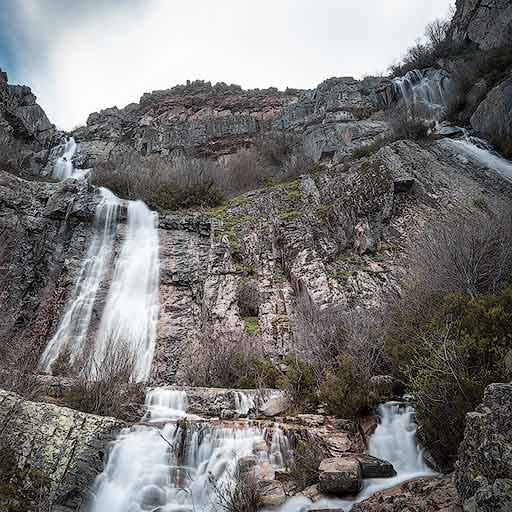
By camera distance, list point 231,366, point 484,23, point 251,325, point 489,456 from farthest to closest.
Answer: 1. point 484,23
2. point 251,325
3. point 231,366
4. point 489,456

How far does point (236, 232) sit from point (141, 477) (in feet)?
43.6

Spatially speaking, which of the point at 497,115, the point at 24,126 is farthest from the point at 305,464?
the point at 24,126

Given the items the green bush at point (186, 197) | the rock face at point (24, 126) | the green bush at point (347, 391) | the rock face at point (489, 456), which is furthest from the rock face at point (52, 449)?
the rock face at point (24, 126)

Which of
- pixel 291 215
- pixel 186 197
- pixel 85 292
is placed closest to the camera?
pixel 85 292

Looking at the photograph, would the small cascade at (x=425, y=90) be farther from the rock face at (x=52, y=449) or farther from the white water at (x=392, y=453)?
the rock face at (x=52, y=449)

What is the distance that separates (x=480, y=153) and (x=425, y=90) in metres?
12.8

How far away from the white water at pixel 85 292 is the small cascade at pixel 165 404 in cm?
395

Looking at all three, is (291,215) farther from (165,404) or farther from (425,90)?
(425,90)

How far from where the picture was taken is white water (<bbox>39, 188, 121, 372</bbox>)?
47.7 feet

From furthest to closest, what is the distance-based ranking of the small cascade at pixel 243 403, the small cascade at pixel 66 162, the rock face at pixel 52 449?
1. the small cascade at pixel 66 162
2. the small cascade at pixel 243 403
3. the rock face at pixel 52 449

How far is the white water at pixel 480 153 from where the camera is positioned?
16797 mm

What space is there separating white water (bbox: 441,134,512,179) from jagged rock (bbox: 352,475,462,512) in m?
14.8

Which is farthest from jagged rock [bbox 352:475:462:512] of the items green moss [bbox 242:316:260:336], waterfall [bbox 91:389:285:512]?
green moss [bbox 242:316:260:336]

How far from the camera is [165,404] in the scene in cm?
980
